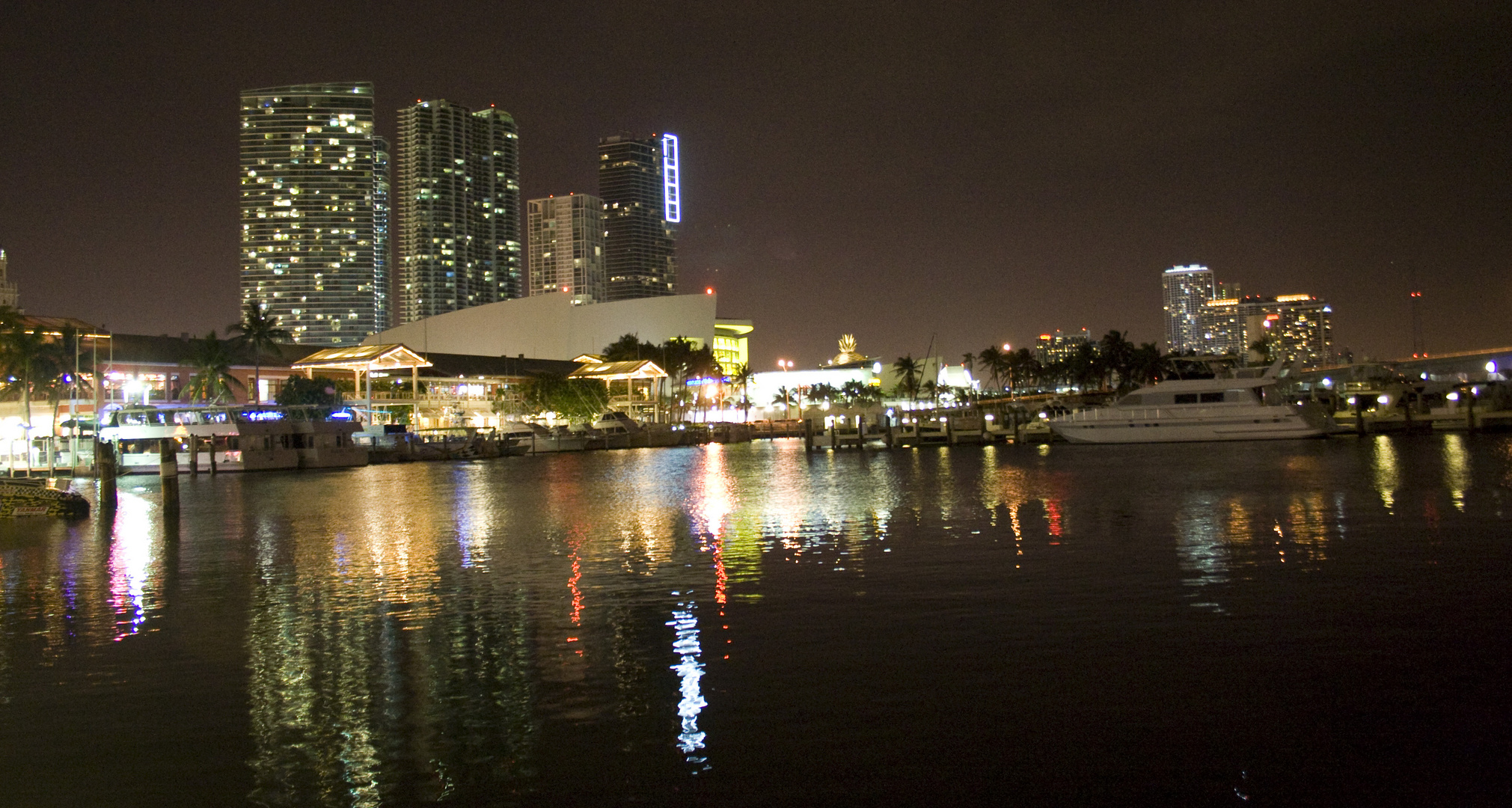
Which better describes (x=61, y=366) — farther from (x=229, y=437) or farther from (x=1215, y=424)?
(x=1215, y=424)

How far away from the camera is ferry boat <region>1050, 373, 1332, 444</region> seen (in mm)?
50406

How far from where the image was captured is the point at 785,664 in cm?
896

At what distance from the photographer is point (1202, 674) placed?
8.19 metres

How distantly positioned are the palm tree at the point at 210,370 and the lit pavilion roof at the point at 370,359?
24.3ft

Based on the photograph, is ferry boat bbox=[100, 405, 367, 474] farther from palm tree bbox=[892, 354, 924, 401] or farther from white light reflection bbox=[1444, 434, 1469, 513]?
palm tree bbox=[892, 354, 924, 401]

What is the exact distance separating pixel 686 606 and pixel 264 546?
35.2 ft

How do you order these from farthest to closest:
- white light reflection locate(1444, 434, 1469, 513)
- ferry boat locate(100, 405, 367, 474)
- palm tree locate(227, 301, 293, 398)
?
palm tree locate(227, 301, 293, 398) < ferry boat locate(100, 405, 367, 474) < white light reflection locate(1444, 434, 1469, 513)

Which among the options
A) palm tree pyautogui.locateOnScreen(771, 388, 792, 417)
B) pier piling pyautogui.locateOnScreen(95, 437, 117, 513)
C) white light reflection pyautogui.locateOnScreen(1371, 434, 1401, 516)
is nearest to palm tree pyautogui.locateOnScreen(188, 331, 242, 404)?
pier piling pyautogui.locateOnScreen(95, 437, 117, 513)

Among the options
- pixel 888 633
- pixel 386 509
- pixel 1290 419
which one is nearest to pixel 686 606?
pixel 888 633

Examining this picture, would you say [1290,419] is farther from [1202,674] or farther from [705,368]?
[705,368]

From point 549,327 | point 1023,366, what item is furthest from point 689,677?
point 549,327

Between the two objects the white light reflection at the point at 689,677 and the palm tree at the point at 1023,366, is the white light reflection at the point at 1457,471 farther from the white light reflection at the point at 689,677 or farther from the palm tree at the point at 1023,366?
the palm tree at the point at 1023,366

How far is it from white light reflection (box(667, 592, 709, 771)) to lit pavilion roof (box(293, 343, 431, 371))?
70.0 metres

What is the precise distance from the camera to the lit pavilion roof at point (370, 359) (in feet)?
251
